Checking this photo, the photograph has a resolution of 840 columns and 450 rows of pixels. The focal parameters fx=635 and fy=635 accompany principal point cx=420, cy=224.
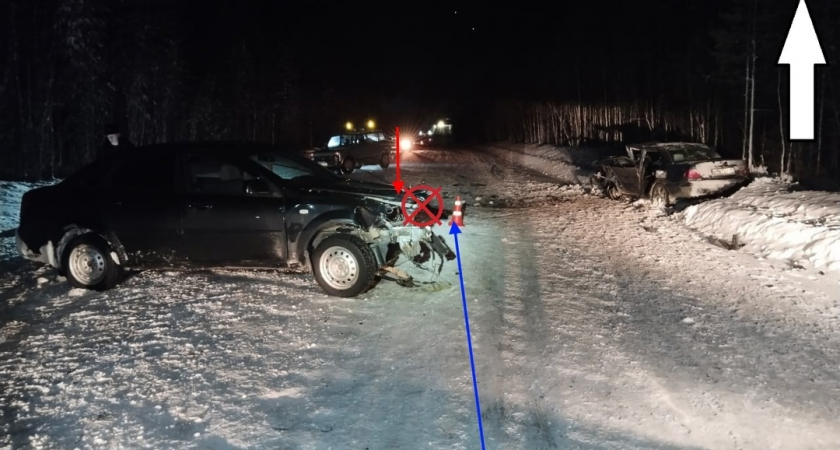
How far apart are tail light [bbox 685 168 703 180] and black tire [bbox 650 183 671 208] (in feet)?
1.97

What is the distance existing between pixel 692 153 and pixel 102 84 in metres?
24.3

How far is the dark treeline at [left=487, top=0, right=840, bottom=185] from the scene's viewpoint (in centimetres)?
2056

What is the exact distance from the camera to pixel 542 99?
5122 centimetres

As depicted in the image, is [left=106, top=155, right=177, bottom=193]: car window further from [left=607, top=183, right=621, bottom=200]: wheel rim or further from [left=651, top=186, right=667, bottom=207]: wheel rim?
[left=607, top=183, right=621, bottom=200]: wheel rim

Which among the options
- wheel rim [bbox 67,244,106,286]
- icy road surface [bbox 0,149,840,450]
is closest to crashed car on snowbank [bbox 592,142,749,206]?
icy road surface [bbox 0,149,840,450]

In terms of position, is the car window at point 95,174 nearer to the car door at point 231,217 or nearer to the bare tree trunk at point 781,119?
the car door at point 231,217

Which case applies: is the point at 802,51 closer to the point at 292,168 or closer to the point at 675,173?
the point at 675,173

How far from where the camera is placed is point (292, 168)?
8.27 m

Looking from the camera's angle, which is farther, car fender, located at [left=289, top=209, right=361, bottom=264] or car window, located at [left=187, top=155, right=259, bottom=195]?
car window, located at [left=187, top=155, right=259, bottom=195]

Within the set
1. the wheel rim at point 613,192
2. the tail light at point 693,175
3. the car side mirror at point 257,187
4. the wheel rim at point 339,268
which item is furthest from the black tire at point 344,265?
the wheel rim at point 613,192

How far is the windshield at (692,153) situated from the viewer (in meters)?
14.0

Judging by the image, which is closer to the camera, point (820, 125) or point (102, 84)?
point (820, 125)

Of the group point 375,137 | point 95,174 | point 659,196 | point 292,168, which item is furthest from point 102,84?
point 659,196

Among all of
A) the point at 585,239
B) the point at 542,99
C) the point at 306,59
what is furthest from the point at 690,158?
the point at 306,59
